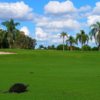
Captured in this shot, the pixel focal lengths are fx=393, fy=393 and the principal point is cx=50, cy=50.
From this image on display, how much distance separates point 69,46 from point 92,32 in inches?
1372

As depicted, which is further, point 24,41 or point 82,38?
point 24,41

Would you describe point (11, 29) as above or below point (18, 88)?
above

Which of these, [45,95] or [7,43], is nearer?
[45,95]

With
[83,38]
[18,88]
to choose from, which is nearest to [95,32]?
[83,38]

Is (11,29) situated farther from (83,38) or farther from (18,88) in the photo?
(18,88)

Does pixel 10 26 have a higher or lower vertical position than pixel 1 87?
higher

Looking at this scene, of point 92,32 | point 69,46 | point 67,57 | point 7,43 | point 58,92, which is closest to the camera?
point 58,92

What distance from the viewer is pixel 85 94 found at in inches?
671

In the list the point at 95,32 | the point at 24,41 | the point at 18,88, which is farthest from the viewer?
the point at 24,41

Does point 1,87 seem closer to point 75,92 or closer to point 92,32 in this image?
point 75,92

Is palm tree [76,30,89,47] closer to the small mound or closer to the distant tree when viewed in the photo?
the distant tree

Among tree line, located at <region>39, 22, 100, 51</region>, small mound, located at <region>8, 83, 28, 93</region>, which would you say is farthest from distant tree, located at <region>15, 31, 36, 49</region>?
small mound, located at <region>8, 83, 28, 93</region>

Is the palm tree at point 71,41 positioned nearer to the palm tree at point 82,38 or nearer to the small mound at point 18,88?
the palm tree at point 82,38

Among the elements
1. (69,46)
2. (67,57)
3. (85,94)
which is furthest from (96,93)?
(69,46)
